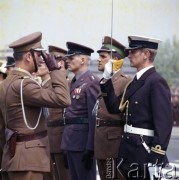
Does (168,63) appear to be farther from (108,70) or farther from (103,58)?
(108,70)

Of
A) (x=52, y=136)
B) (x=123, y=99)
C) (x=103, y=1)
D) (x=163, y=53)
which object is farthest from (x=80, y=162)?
(x=163, y=53)

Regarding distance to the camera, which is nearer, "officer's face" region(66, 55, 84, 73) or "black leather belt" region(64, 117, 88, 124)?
"black leather belt" region(64, 117, 88, 124)

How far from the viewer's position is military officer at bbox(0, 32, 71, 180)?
4.04 meters

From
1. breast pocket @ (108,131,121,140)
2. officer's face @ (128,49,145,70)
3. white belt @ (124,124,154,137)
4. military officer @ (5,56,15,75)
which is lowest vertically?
breast pocket @ (108,131,121,140)

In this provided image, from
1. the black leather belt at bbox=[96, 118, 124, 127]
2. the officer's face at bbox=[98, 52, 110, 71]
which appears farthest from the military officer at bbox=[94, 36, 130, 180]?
the officer's face at bbox=[98, 52, 110, 71]

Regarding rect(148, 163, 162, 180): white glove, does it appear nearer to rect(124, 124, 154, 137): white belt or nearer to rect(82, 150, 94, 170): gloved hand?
rect(124, 124, 154, 137): white belt

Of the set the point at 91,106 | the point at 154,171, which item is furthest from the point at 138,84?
the point at 91,106

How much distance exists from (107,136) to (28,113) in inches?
44.2

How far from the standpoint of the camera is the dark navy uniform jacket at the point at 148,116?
13.5ft

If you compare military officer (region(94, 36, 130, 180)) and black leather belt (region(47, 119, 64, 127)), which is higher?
military officer (region(94, 36, 130, 180))

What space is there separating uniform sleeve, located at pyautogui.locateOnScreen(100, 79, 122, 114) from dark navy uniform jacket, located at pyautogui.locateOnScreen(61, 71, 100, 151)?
2.79 ft

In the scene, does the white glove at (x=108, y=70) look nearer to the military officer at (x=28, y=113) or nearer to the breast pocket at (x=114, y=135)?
the military officer at (x=28, y=113)

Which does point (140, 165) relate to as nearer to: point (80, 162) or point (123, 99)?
point (123, 99)

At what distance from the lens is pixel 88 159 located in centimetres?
538
